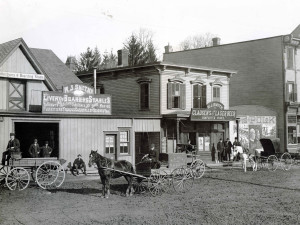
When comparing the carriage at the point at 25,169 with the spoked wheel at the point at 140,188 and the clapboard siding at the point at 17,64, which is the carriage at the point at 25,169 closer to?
the spoked wheel at the point at 140,188

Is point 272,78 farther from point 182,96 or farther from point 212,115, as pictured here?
point 182,96

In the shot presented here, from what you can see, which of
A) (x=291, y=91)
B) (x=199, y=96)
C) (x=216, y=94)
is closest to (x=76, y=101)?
(x=199, y=96)

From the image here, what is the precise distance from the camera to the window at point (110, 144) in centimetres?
2497

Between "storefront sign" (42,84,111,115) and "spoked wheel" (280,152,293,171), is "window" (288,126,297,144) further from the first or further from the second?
"storefront sign" (42,84,111,115)

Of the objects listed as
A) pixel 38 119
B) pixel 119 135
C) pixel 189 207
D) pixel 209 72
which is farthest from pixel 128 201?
pixel 209 72

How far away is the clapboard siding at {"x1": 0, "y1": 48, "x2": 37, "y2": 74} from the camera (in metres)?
24.6

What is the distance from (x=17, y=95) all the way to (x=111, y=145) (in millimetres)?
6527

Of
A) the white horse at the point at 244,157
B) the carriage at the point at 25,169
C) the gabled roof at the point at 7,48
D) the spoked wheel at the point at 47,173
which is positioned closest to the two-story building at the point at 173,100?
the white horse at the point at 244,157

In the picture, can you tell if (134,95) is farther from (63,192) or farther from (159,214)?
(159,214)

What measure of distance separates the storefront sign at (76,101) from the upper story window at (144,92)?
501 centimetres

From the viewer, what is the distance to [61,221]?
1031cm

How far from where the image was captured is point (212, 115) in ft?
96.5

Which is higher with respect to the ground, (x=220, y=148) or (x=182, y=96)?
(x=182, y=96)

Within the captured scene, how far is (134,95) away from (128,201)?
18.0m
